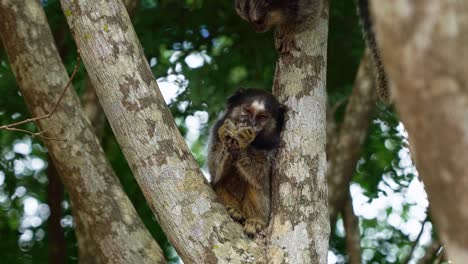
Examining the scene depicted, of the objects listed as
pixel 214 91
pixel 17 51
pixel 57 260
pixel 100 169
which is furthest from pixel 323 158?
pixel 57 260

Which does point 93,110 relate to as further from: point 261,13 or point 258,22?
point 261,13

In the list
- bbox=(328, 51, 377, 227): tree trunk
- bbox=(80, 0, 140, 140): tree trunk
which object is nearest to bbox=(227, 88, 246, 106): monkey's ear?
bbox=(328, 51, 377, 227): tree trunk

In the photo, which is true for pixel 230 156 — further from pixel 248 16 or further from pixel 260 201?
pixel 248 16

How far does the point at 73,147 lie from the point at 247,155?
5.29 ft

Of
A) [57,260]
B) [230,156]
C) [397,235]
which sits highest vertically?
[230,156]

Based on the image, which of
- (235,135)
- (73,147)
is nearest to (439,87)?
(235,135)

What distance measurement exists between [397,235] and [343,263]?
0.93m

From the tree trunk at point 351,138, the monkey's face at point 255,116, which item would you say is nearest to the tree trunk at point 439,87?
the monkey's face at point 255,116

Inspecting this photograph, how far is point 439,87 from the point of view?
221cm

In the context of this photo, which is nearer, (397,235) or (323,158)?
(323,158)

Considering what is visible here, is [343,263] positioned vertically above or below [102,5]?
below

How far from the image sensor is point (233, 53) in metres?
10.0

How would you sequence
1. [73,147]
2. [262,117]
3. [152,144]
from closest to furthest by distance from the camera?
1. [152,144]
2. [262,117]
3. [73,147]

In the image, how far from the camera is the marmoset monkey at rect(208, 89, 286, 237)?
21.4ft
